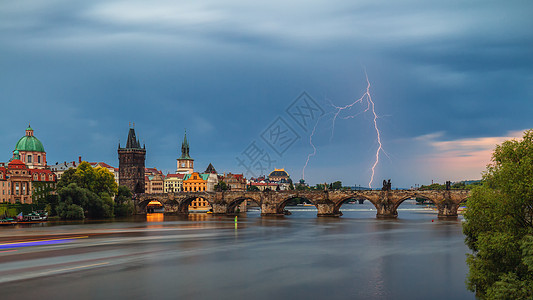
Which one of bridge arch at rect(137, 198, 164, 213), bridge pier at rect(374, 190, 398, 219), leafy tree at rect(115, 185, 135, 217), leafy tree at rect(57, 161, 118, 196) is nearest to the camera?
leafy tree at rect(57, 161, 118, 196)

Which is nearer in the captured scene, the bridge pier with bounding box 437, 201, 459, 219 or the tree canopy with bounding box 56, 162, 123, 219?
the tree canopy with bounding box 56, 162, 123, 219

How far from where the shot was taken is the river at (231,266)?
92.8 feet

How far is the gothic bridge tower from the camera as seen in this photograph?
150250 mm

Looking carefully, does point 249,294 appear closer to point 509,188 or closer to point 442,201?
point 509,188

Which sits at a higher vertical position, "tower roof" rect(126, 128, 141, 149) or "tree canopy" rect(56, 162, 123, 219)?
"tower roof" rect(126, 128, 141, 149)

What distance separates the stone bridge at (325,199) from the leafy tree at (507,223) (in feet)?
203

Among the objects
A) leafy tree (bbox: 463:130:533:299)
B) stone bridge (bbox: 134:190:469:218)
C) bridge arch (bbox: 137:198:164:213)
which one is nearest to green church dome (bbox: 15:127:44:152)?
bridge arch (bbox: 137:198:164:213)

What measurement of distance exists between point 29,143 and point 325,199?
99.4 m

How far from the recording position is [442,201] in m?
89.1

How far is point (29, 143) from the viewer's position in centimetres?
14862

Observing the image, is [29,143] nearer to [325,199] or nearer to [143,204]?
[143,204]

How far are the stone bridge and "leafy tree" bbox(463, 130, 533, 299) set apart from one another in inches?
2432

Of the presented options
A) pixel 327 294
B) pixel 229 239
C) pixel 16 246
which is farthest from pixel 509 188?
pixel 16 246

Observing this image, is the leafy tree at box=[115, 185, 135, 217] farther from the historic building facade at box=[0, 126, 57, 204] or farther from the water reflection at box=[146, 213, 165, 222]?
the historic building facade at box=[0, 126, 57, 204]
